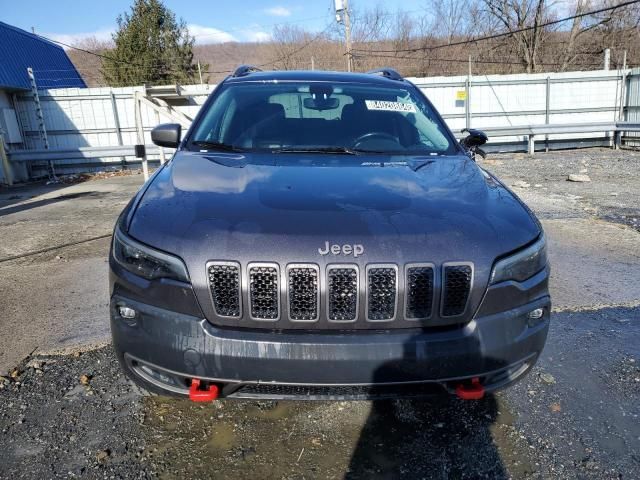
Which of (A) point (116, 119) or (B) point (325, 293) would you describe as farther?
(A) point (116, 119)

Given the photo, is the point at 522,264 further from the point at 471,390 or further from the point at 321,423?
the point at 321,423

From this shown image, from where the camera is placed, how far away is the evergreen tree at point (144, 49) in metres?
24.8

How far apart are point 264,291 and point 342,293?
11.7 inches

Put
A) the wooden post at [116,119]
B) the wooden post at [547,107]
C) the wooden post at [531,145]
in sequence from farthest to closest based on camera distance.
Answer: the wooden post at [547,107] < the wooden post at [116,119] < the wooden post at [531,145]

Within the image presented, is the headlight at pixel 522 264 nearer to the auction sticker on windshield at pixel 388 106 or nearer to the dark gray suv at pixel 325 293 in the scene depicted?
the dark gray suv at pixel 325 293

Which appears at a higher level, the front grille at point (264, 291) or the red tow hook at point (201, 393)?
the front grille at point (264, 291)

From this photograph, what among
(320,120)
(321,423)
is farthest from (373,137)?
(321,423)

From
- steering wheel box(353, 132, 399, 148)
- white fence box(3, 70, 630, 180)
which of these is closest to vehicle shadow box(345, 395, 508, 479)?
steering wheel box(353, 132, 399, 148)

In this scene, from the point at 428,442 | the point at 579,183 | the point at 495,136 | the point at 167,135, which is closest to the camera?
the point at 428,442

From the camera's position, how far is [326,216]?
1.99 m

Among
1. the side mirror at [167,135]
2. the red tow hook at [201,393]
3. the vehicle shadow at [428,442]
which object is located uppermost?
the side mirror at [167,135]

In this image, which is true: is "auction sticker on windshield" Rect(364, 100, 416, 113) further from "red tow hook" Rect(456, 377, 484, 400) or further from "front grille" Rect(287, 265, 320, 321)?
"red tow hook" Rect(456, 377, 484, 400)

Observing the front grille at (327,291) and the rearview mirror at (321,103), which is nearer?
the front grille at (327,291)

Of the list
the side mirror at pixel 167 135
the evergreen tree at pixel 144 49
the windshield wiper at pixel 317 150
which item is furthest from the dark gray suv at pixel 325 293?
the evergreen tree at pixel 144 49
